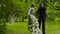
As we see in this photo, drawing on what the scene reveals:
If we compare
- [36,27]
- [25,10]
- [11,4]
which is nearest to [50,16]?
[25,10]

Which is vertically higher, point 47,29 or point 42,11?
point 42,11

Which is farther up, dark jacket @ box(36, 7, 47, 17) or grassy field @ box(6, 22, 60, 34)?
dark jacket @ box(36, 7, 47, 17)

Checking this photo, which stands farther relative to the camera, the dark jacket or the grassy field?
the grassy field

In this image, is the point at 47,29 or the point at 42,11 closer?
the point at 42,11

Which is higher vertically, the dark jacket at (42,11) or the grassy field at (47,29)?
the dark jacket at (42,11)

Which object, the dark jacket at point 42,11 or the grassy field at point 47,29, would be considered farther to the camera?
the grassy field at point 47,29

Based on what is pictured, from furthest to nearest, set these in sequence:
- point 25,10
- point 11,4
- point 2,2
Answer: point 25,10, point 11,4, point 2,2

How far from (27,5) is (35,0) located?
611 mm

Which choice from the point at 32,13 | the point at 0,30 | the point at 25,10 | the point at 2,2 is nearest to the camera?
the point at 32,13

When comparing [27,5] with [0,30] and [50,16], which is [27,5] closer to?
[50,16]

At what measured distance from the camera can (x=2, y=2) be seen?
13539 millimetres

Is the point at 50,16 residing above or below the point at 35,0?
below

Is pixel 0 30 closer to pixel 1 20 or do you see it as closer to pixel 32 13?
pixel 1 20

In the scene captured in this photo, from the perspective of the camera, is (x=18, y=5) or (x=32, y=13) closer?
(x=32, y=13)
